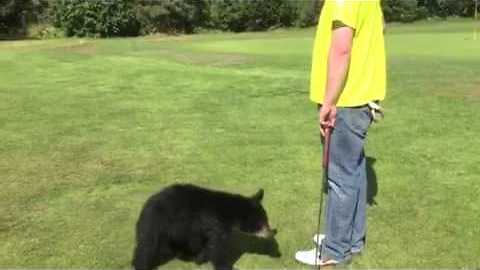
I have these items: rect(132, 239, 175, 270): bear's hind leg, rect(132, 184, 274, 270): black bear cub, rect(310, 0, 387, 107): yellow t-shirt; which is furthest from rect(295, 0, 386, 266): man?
rect(132, 239, 175, 270): bear's hind leg

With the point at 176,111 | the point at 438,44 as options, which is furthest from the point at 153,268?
the point at 438,44

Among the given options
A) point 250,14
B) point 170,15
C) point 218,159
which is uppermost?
point 218,159

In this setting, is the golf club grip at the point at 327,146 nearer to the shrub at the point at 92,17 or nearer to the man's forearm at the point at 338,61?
the man's forearm at the point at 338,61

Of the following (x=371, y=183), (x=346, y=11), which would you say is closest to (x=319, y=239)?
(x=346, y=11)

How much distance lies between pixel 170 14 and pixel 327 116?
42900 mm

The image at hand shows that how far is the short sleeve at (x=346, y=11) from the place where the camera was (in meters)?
3.92

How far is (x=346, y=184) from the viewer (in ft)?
14.7

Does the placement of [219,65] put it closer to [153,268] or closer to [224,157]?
[224,157]

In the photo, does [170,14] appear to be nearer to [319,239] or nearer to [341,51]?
[319,239]

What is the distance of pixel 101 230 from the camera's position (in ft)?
18.2

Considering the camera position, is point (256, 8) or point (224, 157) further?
point (256, 8)

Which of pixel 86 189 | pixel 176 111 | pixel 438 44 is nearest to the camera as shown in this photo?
pixel 86 189

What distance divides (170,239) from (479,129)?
6.34 meters

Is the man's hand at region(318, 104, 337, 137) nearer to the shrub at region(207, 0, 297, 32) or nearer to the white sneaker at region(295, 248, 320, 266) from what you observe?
the white sneaker at region(295, 248, 320, 266)
